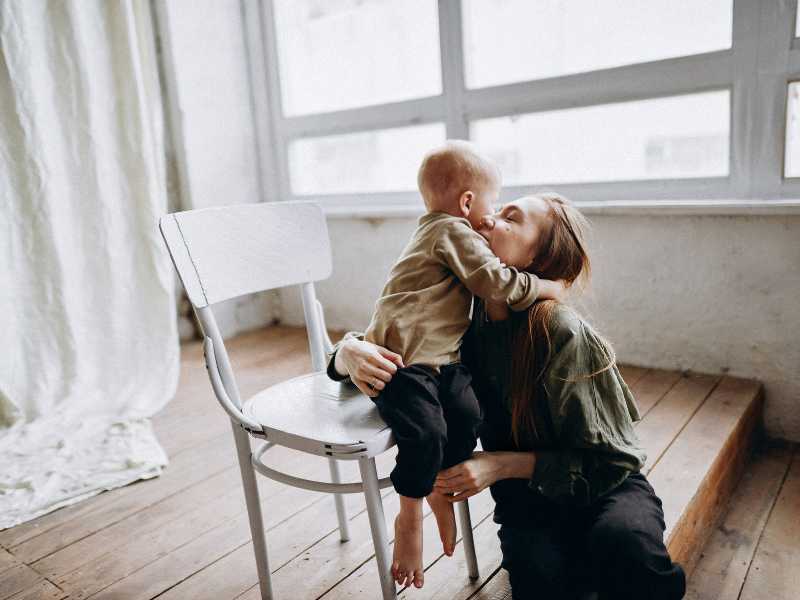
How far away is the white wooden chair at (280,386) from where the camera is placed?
104cm

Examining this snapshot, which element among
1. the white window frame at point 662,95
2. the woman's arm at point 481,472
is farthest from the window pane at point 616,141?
the woman's arm at point 481,472

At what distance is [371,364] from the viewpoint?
1049 millimetres

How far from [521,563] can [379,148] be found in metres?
2.22

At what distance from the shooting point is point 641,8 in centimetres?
215

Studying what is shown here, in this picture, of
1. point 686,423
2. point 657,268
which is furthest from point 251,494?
point 657,268

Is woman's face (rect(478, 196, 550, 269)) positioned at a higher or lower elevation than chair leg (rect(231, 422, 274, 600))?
higher

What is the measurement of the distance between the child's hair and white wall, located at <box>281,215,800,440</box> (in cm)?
83

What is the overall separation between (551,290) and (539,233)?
10 cm

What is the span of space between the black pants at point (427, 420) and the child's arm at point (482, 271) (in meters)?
0.14

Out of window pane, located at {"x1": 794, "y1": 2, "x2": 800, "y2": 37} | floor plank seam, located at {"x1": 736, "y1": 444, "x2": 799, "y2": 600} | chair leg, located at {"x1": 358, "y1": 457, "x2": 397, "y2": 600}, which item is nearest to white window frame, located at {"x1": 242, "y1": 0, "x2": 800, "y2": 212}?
window pane, located at {"x1": 794, "y1": 2, "x2": 800, "y2": 37}

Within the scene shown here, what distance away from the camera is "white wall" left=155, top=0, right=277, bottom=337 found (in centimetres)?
296

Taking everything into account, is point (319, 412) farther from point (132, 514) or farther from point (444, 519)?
point (132, 514)

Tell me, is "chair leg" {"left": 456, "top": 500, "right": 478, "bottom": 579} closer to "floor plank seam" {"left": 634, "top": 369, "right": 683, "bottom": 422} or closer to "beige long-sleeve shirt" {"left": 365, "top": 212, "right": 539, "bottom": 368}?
"beige long-sleeve shirt" {"left": 365, "top": 212, "right": 539, "bottom": 368}

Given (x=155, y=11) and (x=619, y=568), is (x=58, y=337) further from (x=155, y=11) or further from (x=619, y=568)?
(x=619, y=568)
